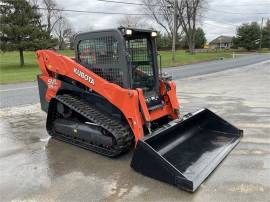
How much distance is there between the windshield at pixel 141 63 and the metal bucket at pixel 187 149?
885 millimetres

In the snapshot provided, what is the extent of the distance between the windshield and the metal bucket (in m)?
0.88

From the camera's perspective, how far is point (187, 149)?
16.9 feet

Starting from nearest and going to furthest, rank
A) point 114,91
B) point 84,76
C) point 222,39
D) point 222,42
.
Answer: point 114,91 < point 84,76 < point 222,42 < point 222,39

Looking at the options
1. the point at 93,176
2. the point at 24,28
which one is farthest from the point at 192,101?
the point at 24,28

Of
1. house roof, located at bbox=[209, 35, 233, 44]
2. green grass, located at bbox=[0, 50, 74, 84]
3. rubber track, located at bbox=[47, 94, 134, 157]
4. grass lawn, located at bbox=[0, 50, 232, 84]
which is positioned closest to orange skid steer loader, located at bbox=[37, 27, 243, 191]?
rubber track, located at bbox=[47, 94, 134, 157]

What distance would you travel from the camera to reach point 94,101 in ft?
19.0

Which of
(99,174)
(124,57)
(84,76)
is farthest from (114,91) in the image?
(99,174)

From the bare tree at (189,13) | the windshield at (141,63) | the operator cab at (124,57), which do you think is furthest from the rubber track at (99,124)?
the bare tree at (189,13)

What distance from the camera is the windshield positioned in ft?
18.1

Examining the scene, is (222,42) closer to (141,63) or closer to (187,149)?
(141,63)

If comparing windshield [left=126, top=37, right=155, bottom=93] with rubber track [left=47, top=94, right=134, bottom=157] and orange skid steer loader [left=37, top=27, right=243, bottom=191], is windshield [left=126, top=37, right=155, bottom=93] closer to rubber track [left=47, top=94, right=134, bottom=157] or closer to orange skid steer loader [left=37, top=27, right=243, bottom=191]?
orange skid steer loader [left=37, top=27, right=243, bottom=191]

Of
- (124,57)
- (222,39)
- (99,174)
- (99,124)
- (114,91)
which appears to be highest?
(222,39)

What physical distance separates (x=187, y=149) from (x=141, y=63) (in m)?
1.68

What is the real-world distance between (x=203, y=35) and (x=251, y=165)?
80342mm
